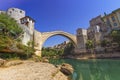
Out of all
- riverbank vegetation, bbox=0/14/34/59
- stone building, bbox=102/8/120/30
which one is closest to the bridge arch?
stone building, bbox=102/8/120/30

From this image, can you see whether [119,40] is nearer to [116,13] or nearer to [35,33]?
[116,13]

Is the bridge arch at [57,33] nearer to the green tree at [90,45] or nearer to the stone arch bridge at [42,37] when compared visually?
the stone arch bridge at [42,37]

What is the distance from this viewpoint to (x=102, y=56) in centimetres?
4919

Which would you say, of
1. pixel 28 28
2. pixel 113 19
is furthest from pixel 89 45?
pixel 28 28

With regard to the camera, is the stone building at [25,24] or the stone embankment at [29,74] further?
the stone building at [25,24]

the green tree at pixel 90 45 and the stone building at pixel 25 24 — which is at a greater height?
the stone building at pixel 25 24

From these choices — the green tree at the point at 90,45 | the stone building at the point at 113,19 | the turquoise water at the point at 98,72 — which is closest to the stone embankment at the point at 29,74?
the turquoise water at the point at 98,72

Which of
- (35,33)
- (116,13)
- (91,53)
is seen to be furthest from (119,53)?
(35,33)

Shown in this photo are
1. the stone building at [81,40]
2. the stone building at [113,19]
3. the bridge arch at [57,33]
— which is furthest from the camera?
the stone building at [81,40]

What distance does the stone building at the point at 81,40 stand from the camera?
203 feet

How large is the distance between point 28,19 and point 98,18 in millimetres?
34712

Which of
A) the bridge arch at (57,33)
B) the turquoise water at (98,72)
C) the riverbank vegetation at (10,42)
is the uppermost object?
the bridge arch at (57,33)

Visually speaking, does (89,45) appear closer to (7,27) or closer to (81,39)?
(81,39)

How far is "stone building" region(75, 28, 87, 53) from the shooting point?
203 ft
